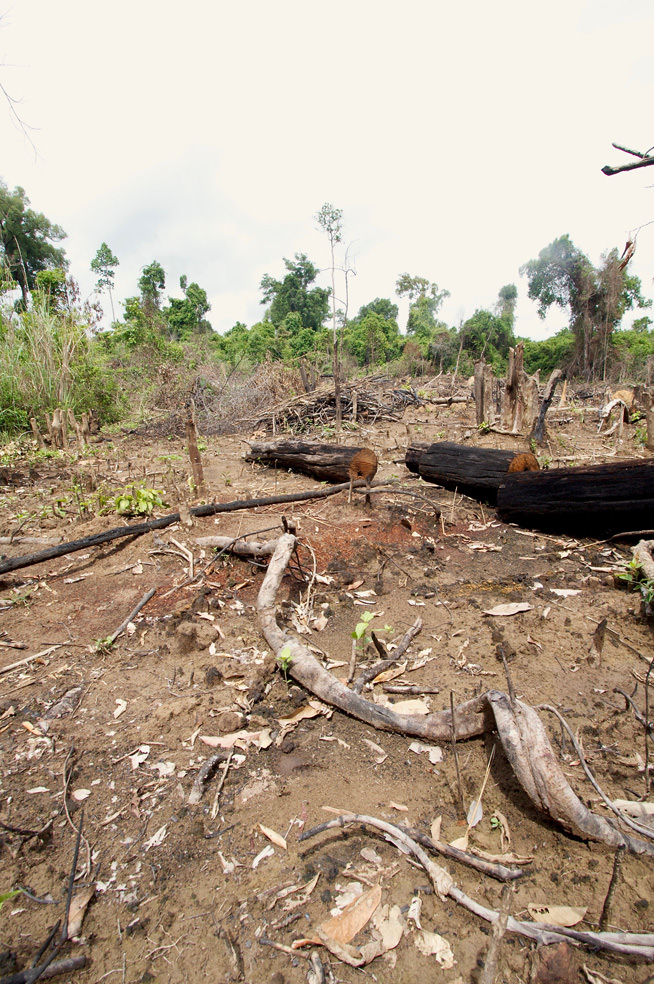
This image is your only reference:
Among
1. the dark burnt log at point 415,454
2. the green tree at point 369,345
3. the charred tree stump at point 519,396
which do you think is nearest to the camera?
the dark burnt log at point 415,454

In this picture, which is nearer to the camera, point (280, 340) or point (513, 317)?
point (280, 340)

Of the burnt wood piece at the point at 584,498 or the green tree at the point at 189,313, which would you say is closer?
the burnt wood piece at the point at 584,498

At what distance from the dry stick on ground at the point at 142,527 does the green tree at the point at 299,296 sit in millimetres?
31847

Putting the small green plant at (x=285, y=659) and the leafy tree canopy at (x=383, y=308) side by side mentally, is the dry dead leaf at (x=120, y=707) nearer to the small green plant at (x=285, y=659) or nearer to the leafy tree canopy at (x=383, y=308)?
the small green plant at (x=285, y=659)

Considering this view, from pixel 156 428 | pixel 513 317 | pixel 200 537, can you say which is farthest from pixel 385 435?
pixel 513 317

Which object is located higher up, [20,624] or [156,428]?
[156,428]

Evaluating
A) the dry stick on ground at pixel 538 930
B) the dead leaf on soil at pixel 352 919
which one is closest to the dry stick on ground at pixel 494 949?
the dry stick on ground at pixel 538 930

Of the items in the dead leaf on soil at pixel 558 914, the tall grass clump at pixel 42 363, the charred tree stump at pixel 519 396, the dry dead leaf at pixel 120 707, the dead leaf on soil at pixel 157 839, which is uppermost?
the tall grass clump at pixel 42 363

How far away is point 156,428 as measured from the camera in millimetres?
11320

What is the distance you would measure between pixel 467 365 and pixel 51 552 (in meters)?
22.6

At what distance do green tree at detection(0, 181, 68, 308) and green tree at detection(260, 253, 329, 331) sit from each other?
15.0 meters

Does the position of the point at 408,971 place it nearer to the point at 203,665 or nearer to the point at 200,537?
the point at 203,665

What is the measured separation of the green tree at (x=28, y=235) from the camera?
22.0m

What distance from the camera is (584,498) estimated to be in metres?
4.36
